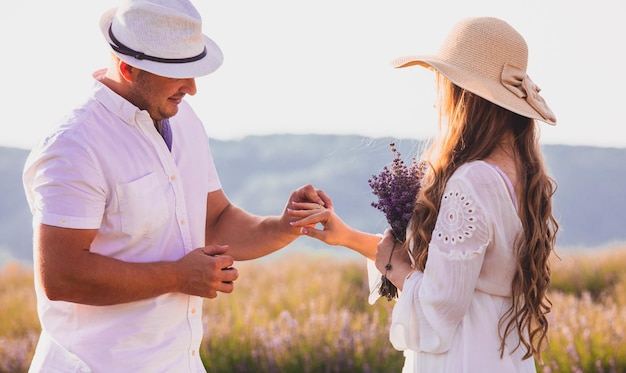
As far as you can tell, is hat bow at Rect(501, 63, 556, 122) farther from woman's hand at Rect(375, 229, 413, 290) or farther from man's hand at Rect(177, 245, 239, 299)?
man's hand at Rect(177, 245, 239, 299)

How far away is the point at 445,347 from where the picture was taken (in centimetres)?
279

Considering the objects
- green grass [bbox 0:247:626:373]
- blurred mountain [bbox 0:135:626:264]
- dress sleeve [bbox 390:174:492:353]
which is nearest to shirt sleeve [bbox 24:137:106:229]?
dress sleeve [bbox 390:174:492:353]

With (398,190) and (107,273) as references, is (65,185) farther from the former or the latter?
(398,190)

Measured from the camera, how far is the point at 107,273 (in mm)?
2639

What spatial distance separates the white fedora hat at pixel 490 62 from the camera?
2807mm

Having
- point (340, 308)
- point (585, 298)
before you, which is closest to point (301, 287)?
point (340, 308)

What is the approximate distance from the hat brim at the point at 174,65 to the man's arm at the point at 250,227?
74 cm

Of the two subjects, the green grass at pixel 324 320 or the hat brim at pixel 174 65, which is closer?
the hat brim at pixel 174 65

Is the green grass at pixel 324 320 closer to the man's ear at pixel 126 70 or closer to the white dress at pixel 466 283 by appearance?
the white dress at pixel 466 283

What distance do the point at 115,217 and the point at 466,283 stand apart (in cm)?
117

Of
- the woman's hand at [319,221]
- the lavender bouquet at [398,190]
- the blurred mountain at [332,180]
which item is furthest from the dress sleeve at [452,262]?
the blurred mountain at [332,180]

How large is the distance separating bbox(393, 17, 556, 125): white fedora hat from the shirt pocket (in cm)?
102

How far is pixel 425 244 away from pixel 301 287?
468cm

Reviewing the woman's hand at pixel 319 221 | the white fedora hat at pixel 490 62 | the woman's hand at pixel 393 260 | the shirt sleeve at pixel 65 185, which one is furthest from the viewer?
the woman's hand at pixel 319 221
